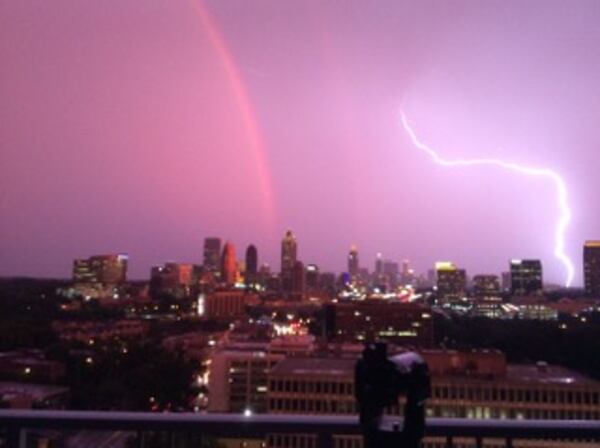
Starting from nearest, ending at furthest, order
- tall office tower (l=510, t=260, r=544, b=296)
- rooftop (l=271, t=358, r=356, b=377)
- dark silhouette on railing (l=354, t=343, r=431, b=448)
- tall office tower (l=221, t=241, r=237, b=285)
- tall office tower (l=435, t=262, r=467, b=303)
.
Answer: dark silhouette on railing (l=354, t=343, r=431, b=448) < rooftop (l=271, t=358, r=356, b=377) < tall office tower (l=510, t=260, r=544, b=296) < tall office tower (l=435, t=262, r=467, b=303) < tall office tower (l=221, t=241, r=237, b=285)

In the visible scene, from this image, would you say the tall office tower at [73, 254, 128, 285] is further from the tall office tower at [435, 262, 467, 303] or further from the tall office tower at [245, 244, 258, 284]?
the tall office tower at [435, 262, 467, 303]

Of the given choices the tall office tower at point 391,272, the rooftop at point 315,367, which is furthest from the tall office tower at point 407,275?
the rooftop at point 315,367

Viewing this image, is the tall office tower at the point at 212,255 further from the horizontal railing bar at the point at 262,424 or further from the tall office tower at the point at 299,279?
the horizontal railing bar at the point at 262,424

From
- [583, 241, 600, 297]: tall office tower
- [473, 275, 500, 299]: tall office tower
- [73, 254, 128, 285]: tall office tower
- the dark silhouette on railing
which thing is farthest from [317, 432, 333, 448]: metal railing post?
[73, 254, 128, 285]: tall office tower

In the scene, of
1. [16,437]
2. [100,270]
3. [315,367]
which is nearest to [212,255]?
[100,270]

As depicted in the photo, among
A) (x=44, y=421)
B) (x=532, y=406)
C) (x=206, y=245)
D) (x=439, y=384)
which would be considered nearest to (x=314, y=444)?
(x=44, y=421)

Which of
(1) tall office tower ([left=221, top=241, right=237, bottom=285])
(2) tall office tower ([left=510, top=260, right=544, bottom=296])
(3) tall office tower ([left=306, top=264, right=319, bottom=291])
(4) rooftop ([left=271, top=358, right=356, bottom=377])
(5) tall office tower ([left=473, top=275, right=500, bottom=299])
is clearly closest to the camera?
(4) rooftop ([left=271, top=358, right=356, bottom=377])

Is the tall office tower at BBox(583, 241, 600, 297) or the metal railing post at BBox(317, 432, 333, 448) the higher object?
the tall office tower at BBox(583, 241, 600, 297)
